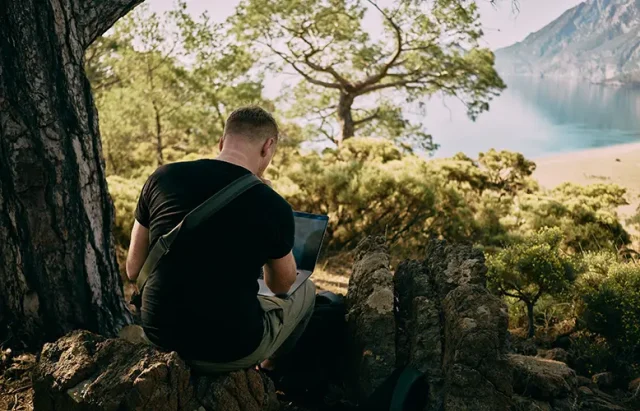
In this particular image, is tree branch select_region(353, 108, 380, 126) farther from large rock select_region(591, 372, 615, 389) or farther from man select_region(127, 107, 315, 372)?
man select_region(127, 107, 315, 372)

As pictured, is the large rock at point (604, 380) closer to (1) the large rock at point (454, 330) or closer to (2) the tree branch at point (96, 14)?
(1) the large rock at point (454, 330)

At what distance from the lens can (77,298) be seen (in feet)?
11.0

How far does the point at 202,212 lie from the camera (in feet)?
7.32

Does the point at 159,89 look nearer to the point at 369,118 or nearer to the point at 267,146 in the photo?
the point at 369,118

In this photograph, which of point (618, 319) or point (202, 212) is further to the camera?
point (618, 319)

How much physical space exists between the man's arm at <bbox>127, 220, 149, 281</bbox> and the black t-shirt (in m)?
0.16

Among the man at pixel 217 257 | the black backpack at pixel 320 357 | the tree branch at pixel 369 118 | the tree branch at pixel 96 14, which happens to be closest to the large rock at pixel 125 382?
the man at pixel 217 257

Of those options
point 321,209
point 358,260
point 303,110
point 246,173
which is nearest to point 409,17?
point 303,110

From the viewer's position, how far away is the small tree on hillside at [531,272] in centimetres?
388

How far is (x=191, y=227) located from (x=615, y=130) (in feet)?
250

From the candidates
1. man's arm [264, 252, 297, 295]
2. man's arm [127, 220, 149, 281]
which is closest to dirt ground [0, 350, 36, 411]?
man's arm [127, 220, 149, 281]

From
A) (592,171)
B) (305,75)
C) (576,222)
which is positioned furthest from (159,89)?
(592,171)

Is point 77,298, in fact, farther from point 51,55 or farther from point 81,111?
point 51,55

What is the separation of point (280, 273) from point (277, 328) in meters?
0.30
